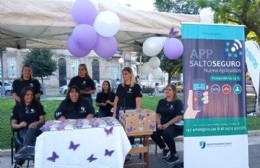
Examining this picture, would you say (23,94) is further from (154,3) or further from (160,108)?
(154,3)

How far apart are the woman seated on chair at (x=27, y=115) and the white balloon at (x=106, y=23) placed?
157 cm

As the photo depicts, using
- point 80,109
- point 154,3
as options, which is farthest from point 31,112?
point 154,3

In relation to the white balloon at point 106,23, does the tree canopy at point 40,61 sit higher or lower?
higher

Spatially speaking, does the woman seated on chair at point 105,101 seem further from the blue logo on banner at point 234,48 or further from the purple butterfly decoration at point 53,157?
the blue logo on banner at point 234,48

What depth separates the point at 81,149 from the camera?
3.42 meters

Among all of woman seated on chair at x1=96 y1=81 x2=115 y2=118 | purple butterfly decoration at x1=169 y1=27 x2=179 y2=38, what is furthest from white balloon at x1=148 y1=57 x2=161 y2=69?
purple butterfly decoration at x1=169 y1=27 x2=179 y2=38

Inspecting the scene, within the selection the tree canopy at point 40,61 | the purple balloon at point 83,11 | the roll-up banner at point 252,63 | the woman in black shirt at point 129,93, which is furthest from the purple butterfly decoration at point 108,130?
the tree canopy at point 40,61

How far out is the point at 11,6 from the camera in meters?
3.46

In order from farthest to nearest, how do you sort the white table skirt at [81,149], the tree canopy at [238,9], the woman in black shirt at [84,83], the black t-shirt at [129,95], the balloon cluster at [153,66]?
the tree canopy at [238,9] → the balloon cluster at [153,66] → the woman in black shirt at [84,83] → the black t-shirt at [129,95] → the white table skirt at [81,149]

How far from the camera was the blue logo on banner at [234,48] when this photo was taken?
381 centimetres

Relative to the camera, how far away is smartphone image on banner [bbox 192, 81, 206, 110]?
146 inches

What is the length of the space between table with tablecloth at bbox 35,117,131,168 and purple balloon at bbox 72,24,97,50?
932mm

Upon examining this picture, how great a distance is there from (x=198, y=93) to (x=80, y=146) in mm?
1512

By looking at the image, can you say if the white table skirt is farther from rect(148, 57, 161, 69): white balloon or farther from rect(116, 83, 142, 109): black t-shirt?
rect(148, 57, 161, 69): white balloon
